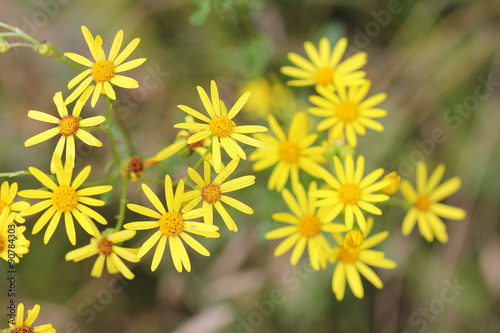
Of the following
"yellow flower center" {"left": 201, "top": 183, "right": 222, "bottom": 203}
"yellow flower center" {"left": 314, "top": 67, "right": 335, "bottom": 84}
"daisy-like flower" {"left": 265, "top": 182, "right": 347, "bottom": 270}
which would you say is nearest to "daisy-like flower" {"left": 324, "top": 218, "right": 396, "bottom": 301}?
"daisy-like flower" {"left": 265, "top": 182, "right": 347, "bottom": 270}

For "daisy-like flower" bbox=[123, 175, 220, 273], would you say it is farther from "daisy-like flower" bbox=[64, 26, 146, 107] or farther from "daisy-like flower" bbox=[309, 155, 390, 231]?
"daisy-like flower" bbox=[309, 155, 390, 231]

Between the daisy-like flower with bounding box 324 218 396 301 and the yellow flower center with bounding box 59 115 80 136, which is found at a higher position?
the yellow flower center with bounding box 59 115 80 136

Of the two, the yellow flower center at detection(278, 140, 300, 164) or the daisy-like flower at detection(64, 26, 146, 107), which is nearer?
the daisy-like flower at detection(64, 26, 146, 107)

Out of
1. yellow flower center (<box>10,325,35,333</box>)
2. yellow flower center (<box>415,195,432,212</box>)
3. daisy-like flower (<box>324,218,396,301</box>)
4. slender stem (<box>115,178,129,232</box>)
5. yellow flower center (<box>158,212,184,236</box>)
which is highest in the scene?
slender stem (<box>115,178,129,232</box>)

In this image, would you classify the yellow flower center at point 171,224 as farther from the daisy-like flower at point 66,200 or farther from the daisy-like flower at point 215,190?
the daisy-like flower at point 66,200

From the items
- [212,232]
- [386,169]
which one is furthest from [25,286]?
[386,169]

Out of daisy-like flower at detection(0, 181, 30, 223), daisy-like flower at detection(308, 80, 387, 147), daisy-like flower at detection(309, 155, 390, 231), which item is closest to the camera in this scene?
daisy-like flower at detection(0, 181, 30, 223)

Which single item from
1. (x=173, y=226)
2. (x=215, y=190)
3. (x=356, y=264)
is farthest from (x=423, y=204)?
(x=173, y=226)

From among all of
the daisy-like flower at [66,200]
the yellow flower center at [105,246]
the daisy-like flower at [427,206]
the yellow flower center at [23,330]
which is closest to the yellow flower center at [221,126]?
the daisy-like flower at [66,200]
